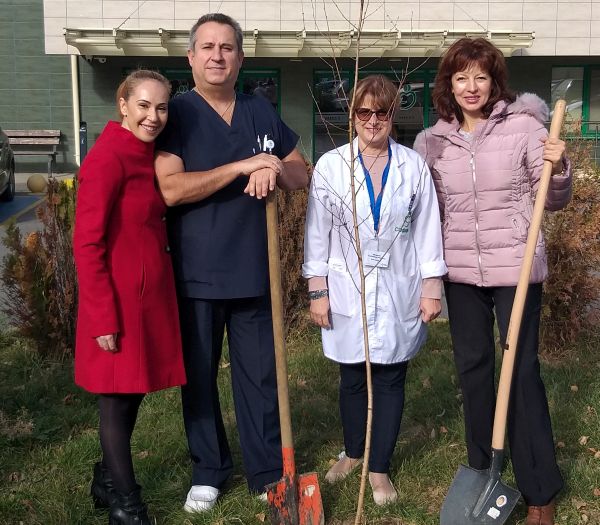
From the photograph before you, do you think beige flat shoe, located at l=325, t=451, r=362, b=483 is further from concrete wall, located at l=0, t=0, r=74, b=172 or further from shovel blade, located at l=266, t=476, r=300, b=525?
concrete wall, located at l=0, t=0, r=74, b=172

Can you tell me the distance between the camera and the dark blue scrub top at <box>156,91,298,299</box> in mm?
3090

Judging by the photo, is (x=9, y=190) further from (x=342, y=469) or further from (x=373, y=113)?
(x=373, y=113)

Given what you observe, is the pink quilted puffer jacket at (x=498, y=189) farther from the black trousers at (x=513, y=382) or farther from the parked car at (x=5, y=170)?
the parked car at (x=5, y=170)

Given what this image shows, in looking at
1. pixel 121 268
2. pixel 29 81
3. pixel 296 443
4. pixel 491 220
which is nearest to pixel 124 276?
pixel 121 268

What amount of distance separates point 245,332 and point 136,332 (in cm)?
60

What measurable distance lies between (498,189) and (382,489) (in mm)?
1421

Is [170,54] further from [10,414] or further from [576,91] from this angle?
[10,414]

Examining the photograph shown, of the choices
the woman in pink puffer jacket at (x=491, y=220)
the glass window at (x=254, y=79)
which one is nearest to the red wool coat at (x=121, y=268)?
the woman in pink puffer jacket at (x=491, y=220)

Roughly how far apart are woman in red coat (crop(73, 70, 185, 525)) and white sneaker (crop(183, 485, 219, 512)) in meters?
0.35

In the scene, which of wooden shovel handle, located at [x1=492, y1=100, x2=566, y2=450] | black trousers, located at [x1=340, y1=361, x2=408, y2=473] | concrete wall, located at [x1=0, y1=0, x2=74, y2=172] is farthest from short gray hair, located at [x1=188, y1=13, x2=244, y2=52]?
concrete wall, located at [x1=0, y1=0, x2=74, y2=172]

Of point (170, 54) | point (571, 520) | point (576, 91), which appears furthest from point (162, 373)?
point (576, 91)

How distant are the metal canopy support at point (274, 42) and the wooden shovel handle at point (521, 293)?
13.8 meters

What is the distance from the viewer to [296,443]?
4.19m

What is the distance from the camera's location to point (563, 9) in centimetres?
1698
